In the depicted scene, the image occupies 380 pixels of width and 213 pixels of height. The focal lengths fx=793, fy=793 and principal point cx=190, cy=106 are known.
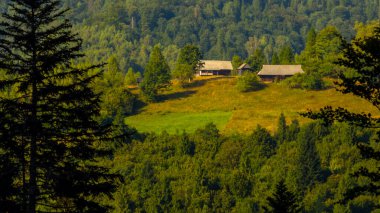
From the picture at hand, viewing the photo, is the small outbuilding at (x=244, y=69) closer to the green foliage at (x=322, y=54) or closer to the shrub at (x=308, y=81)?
the green foliage at (x=322, y=54)

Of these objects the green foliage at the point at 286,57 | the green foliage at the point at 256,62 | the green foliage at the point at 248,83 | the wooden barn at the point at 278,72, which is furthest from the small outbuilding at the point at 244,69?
the green foliage at the point at 248,83

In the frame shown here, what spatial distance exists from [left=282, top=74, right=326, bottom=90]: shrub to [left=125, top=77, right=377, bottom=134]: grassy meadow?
1.42 metres

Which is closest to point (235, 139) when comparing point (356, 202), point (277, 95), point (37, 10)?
point (277, 95)

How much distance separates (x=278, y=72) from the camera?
177m

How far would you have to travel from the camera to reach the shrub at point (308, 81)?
16209 centimetres

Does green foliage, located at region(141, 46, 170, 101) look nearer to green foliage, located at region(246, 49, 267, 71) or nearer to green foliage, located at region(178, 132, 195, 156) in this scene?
green foliage, located at region(178, 132, 195, 156)

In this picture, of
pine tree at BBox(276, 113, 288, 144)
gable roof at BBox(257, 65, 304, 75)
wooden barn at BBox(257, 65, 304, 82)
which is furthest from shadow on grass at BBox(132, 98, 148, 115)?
pine tree at BBox(276, 113, 288, 144)

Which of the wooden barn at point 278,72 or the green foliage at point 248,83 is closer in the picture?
the green foliage at point 248,83

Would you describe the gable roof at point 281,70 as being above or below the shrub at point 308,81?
above

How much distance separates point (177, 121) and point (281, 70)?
104 ft

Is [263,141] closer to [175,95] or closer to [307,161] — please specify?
[307,161]

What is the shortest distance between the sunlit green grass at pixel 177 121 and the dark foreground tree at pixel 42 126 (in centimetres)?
12519

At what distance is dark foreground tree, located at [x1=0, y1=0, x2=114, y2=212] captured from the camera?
27188mm

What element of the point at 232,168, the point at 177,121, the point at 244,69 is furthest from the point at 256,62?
the point at 232,168
